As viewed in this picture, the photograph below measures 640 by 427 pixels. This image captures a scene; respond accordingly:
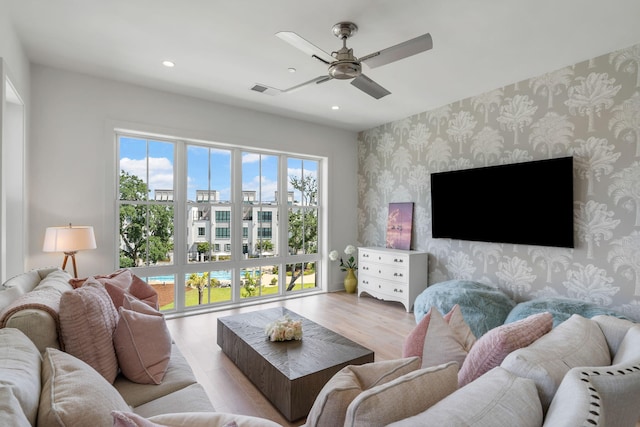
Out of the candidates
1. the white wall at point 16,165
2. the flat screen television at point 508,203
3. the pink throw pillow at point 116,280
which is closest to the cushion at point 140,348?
the pink throw pillow at point 116,280

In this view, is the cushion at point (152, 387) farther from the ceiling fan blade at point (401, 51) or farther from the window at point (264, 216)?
the window at point (264, 216)

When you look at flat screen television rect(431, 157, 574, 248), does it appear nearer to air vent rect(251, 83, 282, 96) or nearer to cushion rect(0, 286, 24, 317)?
air vent rect(251, 83, 282, 96)

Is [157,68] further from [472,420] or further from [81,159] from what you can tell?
[472,420]

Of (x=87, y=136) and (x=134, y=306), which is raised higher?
(x=87, y=136)

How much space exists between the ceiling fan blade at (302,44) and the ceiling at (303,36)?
352mm

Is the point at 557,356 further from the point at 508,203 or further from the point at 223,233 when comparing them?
the point at 223,233

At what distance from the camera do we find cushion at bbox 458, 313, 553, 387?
1.06 meters

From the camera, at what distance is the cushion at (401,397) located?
2.38ft

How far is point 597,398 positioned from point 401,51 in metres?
2.11

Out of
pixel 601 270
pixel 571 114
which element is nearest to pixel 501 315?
pixel 601 270

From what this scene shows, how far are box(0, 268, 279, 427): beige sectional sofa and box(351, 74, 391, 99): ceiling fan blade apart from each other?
2.38 meters

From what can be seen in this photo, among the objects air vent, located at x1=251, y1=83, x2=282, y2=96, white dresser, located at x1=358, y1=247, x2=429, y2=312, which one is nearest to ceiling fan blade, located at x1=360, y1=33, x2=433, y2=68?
air vent, located at x1=251, y1=83, x2=282, y2=96

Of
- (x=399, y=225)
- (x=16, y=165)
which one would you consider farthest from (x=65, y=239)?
(x=399, y=225)

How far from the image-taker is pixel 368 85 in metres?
2.71
